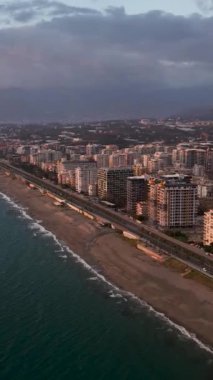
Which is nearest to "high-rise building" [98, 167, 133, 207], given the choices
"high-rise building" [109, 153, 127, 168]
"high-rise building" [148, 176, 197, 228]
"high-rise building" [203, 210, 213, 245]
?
"high-rise building" [148, 176, 197, 228]

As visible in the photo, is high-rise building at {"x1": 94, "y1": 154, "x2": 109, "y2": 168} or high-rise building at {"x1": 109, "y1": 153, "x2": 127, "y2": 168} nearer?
high-rise building at {"x1": 109, "y1": 153, "x2": 127, "y2": 168}

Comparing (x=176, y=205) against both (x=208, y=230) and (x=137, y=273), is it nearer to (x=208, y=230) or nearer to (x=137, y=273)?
(x=208, y=230)

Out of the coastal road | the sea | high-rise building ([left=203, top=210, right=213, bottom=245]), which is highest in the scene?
high-rise building ([left=203, top=210, right=213, bottom=245])

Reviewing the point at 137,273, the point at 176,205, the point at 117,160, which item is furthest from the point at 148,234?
the point at 117,160

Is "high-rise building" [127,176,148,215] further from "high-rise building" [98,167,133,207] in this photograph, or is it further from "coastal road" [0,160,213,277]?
"high-rise building" [98,167,133,207]

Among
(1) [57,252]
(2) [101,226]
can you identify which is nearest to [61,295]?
(1) [57,252]

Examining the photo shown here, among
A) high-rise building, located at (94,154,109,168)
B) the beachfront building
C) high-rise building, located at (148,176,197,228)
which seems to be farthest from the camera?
high-rise building, located at (94,154,109,168)

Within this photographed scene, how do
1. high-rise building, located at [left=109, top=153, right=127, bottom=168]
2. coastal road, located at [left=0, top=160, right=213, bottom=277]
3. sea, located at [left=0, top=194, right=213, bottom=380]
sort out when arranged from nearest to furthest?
sea, located at [left=0, top=194, right=213, bottom=380] → coastal road, located at [left=0, top=160, right=213, bottom=277] → high-rise building, located at [left=109, top=153, right=127, bottom=168]

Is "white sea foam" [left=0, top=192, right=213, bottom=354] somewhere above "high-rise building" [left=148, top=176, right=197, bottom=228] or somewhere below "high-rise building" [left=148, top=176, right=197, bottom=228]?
below
